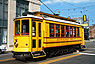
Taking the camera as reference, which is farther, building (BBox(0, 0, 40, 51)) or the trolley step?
building (BBox(0, 0, 40, 51))

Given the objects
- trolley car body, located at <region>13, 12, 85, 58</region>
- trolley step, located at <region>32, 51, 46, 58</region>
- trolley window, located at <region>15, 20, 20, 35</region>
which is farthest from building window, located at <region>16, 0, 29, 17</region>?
trolley step, located at <region>32, 51, 46, 58</region>

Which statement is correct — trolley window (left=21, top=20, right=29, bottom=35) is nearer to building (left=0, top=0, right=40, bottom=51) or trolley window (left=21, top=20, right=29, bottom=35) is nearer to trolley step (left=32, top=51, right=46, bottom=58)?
trolley step (left=32, top=51, right=46, bottom=58)

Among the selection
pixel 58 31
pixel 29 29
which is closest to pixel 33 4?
pixel 58 31

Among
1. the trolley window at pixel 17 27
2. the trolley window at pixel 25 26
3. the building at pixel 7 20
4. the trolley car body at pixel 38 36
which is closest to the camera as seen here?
the trolley car body at pixel 38 36

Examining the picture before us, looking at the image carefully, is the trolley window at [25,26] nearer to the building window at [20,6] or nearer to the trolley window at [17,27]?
the trolley window at [17,27]

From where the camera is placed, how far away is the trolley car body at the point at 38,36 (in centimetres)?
852

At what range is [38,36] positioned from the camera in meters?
9.13

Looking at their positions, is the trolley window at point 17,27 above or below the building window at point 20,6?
below

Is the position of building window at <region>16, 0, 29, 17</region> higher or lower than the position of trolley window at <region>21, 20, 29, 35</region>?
higher

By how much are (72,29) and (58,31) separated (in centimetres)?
256

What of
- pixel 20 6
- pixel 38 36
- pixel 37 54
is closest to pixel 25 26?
pixel 38 36

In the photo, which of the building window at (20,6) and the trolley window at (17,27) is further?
the building window at (20,6)

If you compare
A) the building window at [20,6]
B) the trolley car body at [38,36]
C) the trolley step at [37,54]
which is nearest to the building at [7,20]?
the building window at [20,6]

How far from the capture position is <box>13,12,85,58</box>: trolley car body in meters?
8.52
